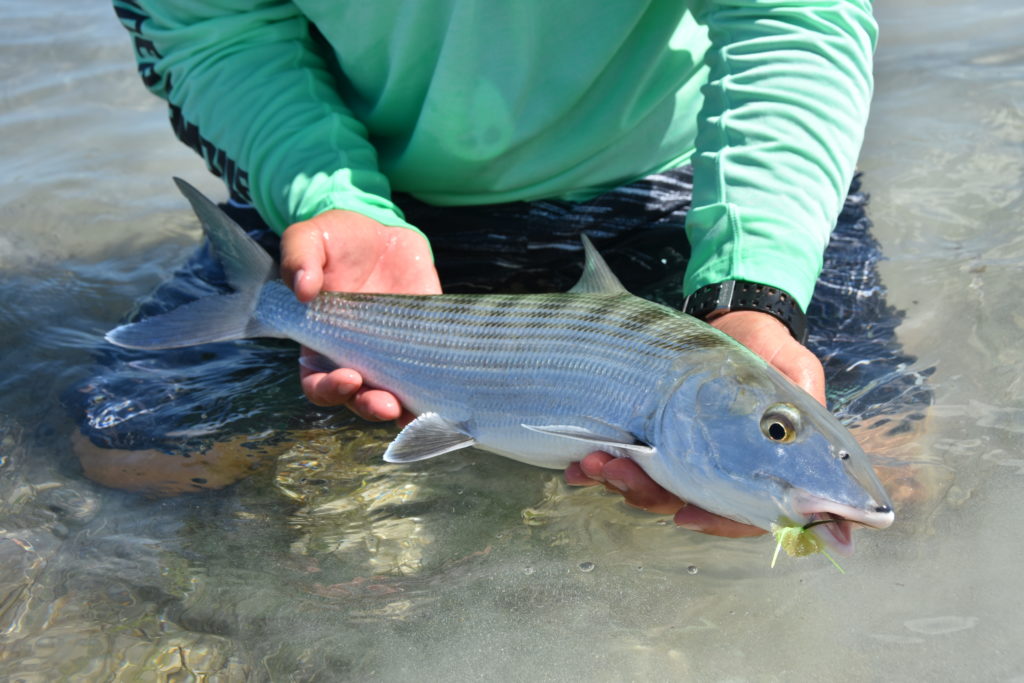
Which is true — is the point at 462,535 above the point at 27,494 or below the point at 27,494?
above

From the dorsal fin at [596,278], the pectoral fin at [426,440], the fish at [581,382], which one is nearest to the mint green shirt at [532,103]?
the dorsal fin at [596,278]

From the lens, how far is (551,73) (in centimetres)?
312

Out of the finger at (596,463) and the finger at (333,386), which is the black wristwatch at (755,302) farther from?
the finger at (333,386)

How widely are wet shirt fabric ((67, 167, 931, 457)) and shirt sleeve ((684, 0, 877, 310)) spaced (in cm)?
66

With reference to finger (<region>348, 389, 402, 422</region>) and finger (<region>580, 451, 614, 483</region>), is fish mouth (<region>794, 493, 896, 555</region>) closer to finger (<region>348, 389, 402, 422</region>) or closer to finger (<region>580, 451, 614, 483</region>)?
finger (<region>580, 451, 614, 483</region>)

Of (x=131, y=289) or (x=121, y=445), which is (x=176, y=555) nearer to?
(x=121, y=445)

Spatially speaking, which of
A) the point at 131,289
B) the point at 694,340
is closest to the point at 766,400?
the point at 694,340

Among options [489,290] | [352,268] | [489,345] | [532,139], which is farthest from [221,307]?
[532,139]

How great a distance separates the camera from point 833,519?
1802 mm

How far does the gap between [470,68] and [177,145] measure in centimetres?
330

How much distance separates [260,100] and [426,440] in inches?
63.5

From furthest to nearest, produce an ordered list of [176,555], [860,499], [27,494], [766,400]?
[27,494]
[176,555]
[766,400]
[860,499]

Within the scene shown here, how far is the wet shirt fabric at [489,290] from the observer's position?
319cm

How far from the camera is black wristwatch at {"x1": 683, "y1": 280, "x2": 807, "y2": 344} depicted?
2414mm
